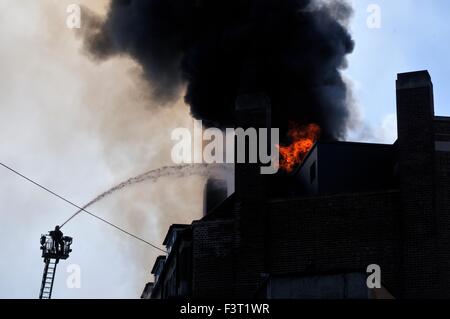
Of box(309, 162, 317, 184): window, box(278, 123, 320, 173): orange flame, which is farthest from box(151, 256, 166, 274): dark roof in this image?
box(309, 162, 317, 184): window

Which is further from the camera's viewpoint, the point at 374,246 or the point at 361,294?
the point at 374,246

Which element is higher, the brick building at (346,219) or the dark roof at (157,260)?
the dark roof at (157,260)

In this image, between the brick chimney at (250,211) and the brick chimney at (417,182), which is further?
the brick chimney at (250,211)

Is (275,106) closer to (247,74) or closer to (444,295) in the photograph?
(247,74)

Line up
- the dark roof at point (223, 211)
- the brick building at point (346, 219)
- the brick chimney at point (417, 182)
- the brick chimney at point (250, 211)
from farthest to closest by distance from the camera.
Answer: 1. the dark roof at point (223, 211)
2. the brick chimney at point (250, 211)
3. the brick building at point (346, 219)
4. the brick chimney at point (417, 182)

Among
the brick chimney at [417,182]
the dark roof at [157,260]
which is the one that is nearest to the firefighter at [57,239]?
the dark roof at [157,260]

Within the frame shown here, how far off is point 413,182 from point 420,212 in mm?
961

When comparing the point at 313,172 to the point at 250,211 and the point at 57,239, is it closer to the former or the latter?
the point at 250,211

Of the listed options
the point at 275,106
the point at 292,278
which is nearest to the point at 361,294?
the point at 292,278

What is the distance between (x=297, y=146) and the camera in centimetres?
3916

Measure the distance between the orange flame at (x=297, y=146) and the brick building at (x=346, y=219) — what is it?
3972 mm

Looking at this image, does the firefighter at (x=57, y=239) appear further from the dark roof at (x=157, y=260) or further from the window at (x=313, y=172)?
the window at (x=313, y=172)

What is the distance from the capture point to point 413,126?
31.1 meters

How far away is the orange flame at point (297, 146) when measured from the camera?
3809 cm
